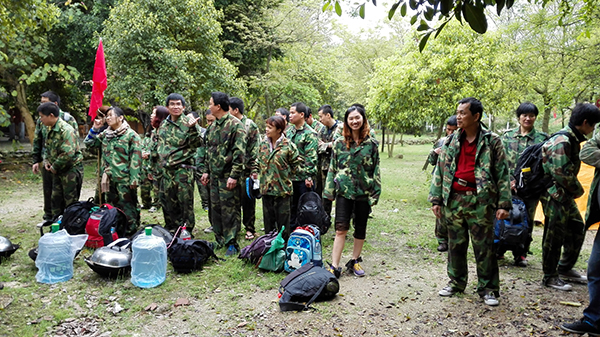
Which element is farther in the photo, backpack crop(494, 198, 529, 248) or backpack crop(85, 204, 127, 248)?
backpack crop(85, 204, 127, 248)

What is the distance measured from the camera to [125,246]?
5035 mm

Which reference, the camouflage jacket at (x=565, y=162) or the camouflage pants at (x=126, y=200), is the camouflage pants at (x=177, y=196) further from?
the camouflage jacket at (x=565, y=162)

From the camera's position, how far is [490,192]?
3.96 m

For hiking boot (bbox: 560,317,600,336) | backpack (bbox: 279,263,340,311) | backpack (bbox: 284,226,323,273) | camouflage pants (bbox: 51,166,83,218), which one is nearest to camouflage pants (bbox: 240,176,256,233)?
backpack (bbox: 284,226,323,273)

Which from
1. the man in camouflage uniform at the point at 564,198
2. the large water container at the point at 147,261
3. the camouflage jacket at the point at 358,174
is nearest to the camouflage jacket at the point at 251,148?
the camouflage jacket at the point at 358,174

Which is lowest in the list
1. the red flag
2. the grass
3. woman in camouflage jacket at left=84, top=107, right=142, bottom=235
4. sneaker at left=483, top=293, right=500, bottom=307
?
the grass

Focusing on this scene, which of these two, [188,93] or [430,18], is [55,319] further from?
[188,93]

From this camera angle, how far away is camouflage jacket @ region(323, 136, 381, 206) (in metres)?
4.70

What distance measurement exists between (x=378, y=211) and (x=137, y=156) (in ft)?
17.5

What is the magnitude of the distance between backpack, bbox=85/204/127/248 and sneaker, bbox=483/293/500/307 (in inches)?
188

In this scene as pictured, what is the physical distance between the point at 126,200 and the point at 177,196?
89cm

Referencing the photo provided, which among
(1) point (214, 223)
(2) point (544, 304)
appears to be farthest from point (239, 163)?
(2) point (544, 304)

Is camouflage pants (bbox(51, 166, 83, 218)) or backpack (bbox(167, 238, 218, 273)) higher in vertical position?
camouflage pants (bbox(51, 166, 83, 218))

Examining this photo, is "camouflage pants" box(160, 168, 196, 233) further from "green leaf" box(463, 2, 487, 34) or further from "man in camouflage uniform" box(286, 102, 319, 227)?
"green leaf" box(463, 2, 487, 34)
